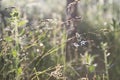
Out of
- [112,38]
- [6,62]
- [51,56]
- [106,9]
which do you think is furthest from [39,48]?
[106,9]

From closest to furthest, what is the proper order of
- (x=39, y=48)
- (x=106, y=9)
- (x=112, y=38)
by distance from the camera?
(x=39, y=48) → (x=112, y=38) → (x=106, y=9)

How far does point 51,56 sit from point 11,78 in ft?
2.25

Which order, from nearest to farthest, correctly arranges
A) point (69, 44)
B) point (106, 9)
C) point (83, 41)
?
point (83, 41), point (69, 44), point (106, 9)

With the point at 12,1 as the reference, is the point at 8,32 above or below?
below

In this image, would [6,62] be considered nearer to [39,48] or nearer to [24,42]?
[24,42]

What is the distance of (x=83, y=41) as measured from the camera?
2.29 m

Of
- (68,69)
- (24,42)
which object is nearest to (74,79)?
(68,69)

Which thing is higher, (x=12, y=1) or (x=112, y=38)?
(x=12, y=1)

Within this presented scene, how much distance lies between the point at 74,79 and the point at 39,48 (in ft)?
1.15

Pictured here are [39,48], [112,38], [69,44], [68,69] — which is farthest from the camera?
[112,38]

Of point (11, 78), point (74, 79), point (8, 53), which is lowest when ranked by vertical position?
point (74, 79)

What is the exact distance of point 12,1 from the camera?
2699 mm

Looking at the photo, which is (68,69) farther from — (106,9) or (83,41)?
(106,9)

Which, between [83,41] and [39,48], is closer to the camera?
[83,41]
